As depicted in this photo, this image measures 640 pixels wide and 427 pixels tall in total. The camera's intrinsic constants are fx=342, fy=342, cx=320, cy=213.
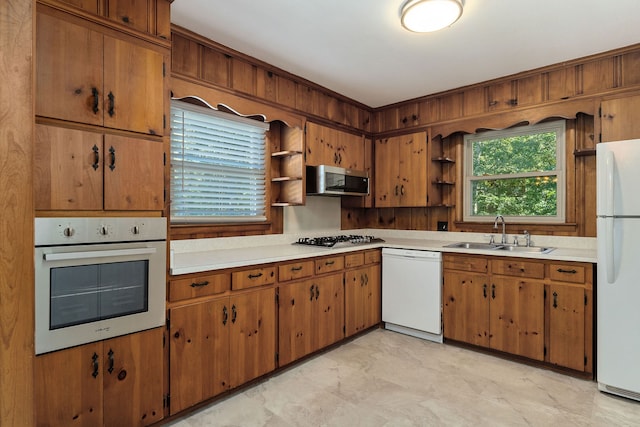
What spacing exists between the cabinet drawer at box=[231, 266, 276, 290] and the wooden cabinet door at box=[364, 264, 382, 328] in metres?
1.28

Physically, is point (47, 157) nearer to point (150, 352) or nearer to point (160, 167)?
point (160, 167)

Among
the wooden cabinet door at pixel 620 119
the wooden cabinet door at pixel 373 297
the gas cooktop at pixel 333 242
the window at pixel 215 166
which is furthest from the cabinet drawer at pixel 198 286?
the wooden cabinet door at pixel 620 119

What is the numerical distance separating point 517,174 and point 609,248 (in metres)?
1.35

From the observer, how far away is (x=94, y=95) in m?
1.75

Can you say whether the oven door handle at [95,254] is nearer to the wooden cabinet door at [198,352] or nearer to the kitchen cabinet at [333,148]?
the wooden cabinet door at [198,352]

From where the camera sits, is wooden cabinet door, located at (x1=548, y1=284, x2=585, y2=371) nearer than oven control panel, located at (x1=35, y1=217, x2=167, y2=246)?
No

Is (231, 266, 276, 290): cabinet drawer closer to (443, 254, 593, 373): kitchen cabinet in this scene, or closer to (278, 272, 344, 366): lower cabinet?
(278, 272, 344, 366): lower cabinet

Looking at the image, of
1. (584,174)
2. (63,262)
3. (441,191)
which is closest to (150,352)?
(63,262)

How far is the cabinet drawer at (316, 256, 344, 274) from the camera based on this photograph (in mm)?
2967

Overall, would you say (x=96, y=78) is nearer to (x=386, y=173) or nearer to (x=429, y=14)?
(x=429, y=14)

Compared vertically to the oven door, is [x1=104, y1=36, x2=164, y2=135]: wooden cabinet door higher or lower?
higher

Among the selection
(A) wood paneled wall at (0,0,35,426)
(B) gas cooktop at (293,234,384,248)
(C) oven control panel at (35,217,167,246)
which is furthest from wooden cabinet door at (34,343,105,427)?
(B) gas cooktop at (293,234,384,248)

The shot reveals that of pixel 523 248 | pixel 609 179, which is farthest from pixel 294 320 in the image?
pixel 609 179

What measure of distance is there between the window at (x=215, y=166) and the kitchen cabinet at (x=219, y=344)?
86cm
